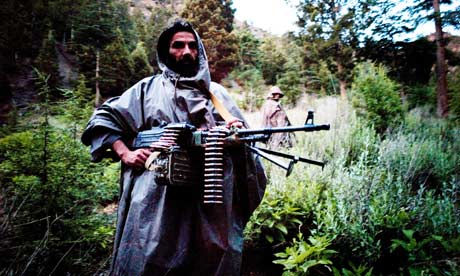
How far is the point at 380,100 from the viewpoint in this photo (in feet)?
25.2

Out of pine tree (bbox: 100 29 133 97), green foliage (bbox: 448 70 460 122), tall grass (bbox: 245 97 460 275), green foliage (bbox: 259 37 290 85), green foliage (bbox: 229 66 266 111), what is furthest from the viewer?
green foliage (bbox: 259 37 290 85)

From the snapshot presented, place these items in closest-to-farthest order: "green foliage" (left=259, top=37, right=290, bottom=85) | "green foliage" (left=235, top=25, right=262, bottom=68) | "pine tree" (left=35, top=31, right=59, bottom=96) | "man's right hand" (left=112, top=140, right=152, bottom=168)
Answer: "man's right hand" (left=112, top=140, right=152, bottom=168) < "pine tree" (left=35, top=31, right=59, bottom=96) < "green foliage" (left=259, top=37, right=290, bottom=85) < "green foliage" (left=235, top=25, right=262, bottom=68)

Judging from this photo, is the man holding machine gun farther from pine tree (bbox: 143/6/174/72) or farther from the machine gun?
pine tree (bbox: 143/6/174/72)

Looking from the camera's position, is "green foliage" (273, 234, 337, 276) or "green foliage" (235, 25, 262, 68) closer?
"green foliage" (273, 234, 337, 276)

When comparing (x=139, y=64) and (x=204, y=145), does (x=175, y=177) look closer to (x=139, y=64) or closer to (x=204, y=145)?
(x=204, y=145)

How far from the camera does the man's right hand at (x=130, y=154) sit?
6.48ft

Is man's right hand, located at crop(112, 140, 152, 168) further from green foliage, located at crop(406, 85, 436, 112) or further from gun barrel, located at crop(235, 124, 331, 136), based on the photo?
green foliage, located at crop(406, 85, 436, 112)

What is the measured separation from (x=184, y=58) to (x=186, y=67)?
2.7 inches

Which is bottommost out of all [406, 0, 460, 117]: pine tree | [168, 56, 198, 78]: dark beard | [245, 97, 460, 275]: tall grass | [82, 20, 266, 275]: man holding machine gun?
[245, 97, 460, 275]: tall grass

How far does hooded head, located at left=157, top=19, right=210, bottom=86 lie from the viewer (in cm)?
230

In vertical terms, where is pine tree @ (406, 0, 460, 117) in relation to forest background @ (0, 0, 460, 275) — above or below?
above

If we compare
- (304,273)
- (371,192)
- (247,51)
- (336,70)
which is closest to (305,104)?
(336,70)

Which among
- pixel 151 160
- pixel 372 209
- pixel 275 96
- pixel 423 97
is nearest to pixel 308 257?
pixel 372 209

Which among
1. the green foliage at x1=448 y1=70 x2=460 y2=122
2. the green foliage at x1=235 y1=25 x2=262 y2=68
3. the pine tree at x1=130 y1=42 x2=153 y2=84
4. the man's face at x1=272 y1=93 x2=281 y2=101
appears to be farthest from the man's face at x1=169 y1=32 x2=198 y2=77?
the green foliage at x1=235 y1=25 x2=262 y2=68
